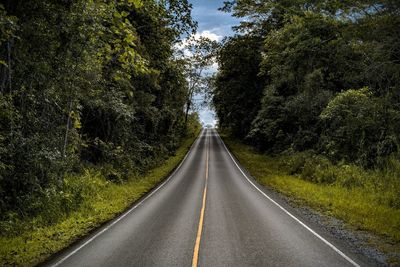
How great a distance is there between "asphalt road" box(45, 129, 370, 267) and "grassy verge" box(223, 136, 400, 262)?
1.76m

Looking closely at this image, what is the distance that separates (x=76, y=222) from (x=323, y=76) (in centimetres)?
2400

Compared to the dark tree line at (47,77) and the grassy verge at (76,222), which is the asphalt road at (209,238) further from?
the dark tree line at (47,77)

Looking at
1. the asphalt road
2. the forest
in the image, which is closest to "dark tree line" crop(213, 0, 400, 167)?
Answer: the forest

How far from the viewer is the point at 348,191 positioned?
57.3 ft

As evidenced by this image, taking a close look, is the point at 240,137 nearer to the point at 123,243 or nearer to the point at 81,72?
the point at 81,72

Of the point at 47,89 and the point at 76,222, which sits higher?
the point at 47,89

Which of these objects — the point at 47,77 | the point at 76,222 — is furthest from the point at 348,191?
the point at 47,77

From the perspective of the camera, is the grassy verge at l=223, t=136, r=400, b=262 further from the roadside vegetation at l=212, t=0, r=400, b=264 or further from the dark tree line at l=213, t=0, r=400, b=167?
the dark tree line at l=213, t=0, r=400, b=167

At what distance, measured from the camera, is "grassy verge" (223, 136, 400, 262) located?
1176 centimetres

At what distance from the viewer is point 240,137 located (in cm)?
6122

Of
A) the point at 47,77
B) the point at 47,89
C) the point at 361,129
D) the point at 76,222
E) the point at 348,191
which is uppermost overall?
the point at 47,77

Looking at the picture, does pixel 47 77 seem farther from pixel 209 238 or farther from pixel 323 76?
pixel 323 76

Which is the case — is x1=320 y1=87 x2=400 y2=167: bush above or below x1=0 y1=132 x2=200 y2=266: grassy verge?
above

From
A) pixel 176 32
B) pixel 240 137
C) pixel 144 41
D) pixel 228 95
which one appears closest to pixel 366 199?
pixel 176 32
